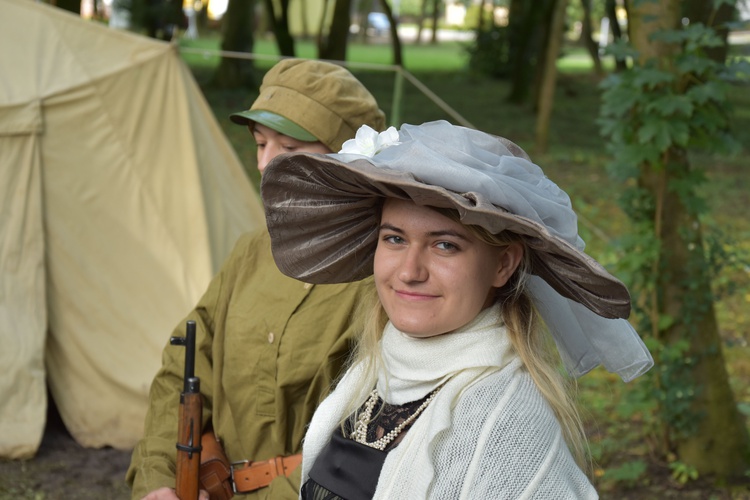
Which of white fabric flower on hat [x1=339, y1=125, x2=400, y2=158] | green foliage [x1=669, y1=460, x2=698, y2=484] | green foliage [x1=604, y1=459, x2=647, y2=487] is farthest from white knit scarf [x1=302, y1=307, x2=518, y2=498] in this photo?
green foliage [x1=669, y1=460, x2=698, y2=484]

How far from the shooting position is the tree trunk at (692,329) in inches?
177

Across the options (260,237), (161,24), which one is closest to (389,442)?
(260,237)

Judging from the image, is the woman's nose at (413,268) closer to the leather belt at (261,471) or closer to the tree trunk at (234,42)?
the leather belt at (261,471)

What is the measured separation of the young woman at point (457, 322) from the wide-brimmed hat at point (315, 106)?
24.2 inches

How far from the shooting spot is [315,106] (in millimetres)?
2863

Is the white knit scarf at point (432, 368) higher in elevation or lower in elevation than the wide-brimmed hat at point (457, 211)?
lower

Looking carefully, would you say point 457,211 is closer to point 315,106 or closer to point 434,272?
point 434,272

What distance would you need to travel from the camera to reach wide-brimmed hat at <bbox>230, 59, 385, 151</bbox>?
285 centimetres

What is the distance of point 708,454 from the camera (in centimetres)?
466

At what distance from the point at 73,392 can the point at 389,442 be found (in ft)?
12.9

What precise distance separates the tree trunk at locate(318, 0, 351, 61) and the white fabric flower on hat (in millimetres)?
13776

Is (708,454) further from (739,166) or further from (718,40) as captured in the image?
(739,166)

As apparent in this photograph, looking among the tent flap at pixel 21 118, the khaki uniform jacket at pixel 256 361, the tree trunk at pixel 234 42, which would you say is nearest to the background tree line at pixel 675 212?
the khaki uniform jacket at pixel 256 361

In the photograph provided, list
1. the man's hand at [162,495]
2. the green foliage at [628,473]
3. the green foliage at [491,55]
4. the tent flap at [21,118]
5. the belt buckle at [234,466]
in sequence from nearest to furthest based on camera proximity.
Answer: the man's hand at [162,495] < the belt buckle at [234,466] < the green foliage at [628,473] < the tent flap at [21,118] < the green foliage at [491,55]
